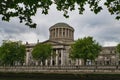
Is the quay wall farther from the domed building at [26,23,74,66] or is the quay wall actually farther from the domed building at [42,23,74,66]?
the domed building at [42,23,74,66]

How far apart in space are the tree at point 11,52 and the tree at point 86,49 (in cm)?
2107

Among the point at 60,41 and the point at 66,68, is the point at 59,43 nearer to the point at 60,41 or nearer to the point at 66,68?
the point at 60,41

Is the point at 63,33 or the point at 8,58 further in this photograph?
the point at 63,33

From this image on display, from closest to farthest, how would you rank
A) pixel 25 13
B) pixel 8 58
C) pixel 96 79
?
pixel 25 13 < pixel 96 79 < pixel 8 58

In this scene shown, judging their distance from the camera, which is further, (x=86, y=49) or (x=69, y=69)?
(x=86, y=49)

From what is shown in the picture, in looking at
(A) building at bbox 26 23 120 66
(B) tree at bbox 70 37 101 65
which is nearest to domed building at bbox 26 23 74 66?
(A) building at bbox 26 23 120 66

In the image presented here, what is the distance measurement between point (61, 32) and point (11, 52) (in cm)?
4530

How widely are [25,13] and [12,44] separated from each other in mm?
101022

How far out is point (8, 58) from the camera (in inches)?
4358

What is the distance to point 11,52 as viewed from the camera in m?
111

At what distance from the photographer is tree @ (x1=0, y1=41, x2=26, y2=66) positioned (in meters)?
110

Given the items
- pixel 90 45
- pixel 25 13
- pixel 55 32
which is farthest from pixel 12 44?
pixel 25 13

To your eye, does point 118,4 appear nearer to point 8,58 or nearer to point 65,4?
point 65,4

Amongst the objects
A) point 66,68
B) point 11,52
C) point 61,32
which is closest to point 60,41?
point 61,32
